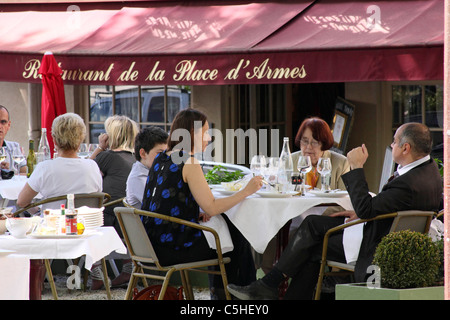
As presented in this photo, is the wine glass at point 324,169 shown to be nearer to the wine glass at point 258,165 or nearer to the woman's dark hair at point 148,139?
the wine glass at point 258,165

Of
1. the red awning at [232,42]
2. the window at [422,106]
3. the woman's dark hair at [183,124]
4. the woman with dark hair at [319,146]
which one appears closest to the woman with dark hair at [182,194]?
the woman's dark hair at [183,124]

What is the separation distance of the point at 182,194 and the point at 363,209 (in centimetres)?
128

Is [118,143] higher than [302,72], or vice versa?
[302,72]

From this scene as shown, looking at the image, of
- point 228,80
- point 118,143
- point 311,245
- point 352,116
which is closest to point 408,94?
point 352,116

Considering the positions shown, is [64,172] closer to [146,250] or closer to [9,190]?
[9,190]

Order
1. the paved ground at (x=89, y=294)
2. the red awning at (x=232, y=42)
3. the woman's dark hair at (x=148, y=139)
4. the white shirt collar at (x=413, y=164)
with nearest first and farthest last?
the white shirt collar at (x=413, y=164) < the woman's dark hair at (x=148, y=139) < the paved ground at (x=89, y=294) < the red awning at (x=232, y=42)

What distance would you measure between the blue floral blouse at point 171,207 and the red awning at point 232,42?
3145mm

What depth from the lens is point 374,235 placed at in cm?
579

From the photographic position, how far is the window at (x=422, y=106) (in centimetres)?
1063

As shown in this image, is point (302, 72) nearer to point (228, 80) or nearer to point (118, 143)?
point (228, 80)

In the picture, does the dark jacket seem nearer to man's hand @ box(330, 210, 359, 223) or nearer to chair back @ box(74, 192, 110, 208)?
man's hand @ box(330, 210, 359, 223)

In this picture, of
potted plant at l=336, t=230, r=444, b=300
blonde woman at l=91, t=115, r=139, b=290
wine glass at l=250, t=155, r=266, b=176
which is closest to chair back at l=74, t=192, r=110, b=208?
blonde woman at l=91, t=115, r=139, b=290

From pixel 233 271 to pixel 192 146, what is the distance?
1029mm

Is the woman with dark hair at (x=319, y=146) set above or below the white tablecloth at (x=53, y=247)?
above
